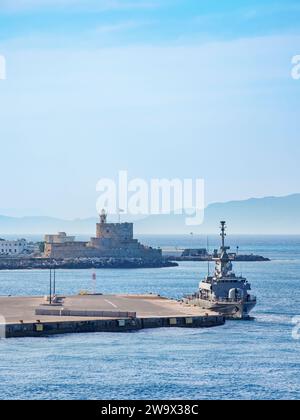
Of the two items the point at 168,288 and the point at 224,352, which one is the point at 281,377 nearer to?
the point at 224,352

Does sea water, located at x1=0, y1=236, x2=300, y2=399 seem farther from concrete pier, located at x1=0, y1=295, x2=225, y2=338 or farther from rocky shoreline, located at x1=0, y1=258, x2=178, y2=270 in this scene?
rocky shoreline, located at x1=0, y1=258, x2=178, y2=270

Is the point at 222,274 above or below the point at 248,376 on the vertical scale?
above

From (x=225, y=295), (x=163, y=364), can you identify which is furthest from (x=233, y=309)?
(x=163, y=364)

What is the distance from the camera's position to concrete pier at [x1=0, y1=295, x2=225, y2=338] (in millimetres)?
69875

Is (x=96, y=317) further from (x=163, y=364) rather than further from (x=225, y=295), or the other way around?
(x=163, y=364)

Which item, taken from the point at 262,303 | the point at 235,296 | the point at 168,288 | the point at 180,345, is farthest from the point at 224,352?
the point at 168,288

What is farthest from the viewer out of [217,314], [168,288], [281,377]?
[168,288]

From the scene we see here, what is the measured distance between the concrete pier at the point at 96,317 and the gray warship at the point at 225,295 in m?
1.60

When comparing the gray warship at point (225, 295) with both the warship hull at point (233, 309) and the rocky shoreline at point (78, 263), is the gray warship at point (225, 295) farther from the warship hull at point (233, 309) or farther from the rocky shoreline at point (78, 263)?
the rocky shoreline at point (78, 263)

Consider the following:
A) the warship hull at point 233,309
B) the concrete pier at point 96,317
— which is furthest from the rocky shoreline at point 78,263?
the warship hull at point 233,309

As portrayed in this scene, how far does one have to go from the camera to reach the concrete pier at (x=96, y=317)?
69875 mm

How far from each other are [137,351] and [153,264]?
13705 centimetres

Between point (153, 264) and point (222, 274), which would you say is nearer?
point (222, 274)
